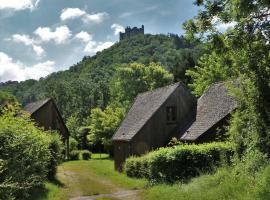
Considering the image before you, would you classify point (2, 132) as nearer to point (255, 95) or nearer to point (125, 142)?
point (255, 95)

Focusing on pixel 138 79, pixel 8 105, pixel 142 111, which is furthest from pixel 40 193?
pixel 138 79

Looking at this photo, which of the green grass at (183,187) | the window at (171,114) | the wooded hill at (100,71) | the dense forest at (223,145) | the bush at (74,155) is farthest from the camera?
the wooded hill at (100,71)

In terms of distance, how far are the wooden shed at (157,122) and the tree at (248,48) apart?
52.4 ft

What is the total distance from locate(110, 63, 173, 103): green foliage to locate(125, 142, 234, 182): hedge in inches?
1789

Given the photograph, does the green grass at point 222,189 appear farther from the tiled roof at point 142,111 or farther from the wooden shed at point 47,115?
the wooden shed at point 47,115

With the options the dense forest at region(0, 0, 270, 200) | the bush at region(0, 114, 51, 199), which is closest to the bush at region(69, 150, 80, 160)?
the dense forest at region(0, 0, 270, 200)

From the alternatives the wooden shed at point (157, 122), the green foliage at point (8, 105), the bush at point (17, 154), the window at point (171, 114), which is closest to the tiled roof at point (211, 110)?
the wooden shed at point (157, 122)

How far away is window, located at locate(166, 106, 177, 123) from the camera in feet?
114

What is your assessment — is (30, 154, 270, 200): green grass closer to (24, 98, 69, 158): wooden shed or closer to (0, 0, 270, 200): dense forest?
(0, 0, 270, 200): dense forest

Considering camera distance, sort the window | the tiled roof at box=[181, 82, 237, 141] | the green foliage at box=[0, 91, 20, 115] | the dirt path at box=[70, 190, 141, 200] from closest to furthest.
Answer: the dirt path at box=[70, 190, 141, 200]
the green foliage at box=[0, 91, 20, 115]
the tiled roof at box=[181, 82, 237, 141]
the window

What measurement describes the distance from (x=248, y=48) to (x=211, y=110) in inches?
615

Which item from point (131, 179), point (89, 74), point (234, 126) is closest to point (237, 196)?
point (234, 126)

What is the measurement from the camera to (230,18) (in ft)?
51.0

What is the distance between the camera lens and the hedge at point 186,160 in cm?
2166
